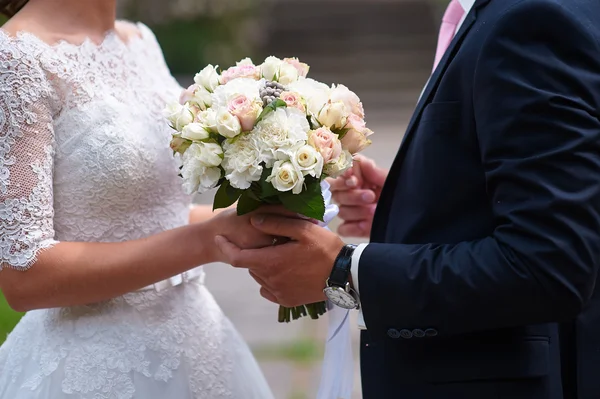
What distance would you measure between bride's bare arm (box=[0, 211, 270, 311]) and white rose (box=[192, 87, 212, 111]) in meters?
0.31

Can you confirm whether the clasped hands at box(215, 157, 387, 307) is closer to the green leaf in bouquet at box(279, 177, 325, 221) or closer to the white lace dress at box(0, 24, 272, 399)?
the green leaf in bouquet at box(279, 177, 325, 221)

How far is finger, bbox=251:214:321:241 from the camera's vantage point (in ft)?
6.86

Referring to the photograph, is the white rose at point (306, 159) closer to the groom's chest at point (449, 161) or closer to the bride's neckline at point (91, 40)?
the groom's chest at point (449, 161)

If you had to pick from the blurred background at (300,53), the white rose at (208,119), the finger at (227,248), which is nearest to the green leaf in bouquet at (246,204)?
the finger at (227,248)

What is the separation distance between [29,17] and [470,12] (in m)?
1.32

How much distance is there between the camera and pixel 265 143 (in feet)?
6.44

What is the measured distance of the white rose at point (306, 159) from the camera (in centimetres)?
194

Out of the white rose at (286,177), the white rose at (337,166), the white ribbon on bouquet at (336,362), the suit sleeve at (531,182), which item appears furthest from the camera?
the white ribbon on bouquet at (336,362)

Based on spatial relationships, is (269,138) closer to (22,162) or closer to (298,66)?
(298,66)

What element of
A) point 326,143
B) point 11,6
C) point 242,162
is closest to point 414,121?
point 326,143

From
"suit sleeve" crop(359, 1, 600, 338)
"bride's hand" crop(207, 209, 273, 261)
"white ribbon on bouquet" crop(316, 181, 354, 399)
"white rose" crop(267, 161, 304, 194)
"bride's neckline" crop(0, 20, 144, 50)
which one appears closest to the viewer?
"suit sleeve" crop(359, 1, 600, 338)

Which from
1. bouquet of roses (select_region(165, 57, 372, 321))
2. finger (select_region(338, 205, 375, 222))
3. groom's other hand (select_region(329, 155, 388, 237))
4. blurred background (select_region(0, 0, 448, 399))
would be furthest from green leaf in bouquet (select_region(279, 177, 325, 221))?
blurred background (select_region(0, 0, 448, 399))

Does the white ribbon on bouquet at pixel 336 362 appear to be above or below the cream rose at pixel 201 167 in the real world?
below

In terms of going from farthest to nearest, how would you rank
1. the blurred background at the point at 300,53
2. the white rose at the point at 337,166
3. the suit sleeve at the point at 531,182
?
the blurred background at the point at 300,53, the white rose at the point at 337,166, the suit sleeve at the point at 531,182
